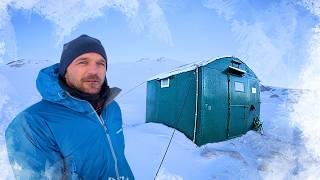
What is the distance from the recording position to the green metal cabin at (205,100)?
895cm

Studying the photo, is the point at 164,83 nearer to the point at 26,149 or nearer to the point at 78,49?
the point at 78,49

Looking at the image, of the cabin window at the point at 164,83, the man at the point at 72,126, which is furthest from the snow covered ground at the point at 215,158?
the man at the point at 72,126

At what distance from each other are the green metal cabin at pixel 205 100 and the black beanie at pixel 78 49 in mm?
6874

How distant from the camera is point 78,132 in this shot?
180 centimetres

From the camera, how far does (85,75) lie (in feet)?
6.43

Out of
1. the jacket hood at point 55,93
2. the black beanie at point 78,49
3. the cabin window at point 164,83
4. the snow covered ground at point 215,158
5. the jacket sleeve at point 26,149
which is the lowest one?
the snow covered ground at point 215,158

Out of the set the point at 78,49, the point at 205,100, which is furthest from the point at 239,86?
the point at 78,49

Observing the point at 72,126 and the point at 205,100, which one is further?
the point at 205,100

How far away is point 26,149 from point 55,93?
0.37 metres

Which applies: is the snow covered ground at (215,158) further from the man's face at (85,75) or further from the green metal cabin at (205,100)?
the man's face at (85,75)

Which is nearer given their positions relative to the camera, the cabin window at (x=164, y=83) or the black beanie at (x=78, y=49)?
the black beanie at (x=78, y=49)

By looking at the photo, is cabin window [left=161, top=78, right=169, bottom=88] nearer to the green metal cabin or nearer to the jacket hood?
the green metal cabin

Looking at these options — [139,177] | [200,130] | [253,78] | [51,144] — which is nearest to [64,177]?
[51,144]

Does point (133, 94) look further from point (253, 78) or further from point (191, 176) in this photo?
point (191, 176)
